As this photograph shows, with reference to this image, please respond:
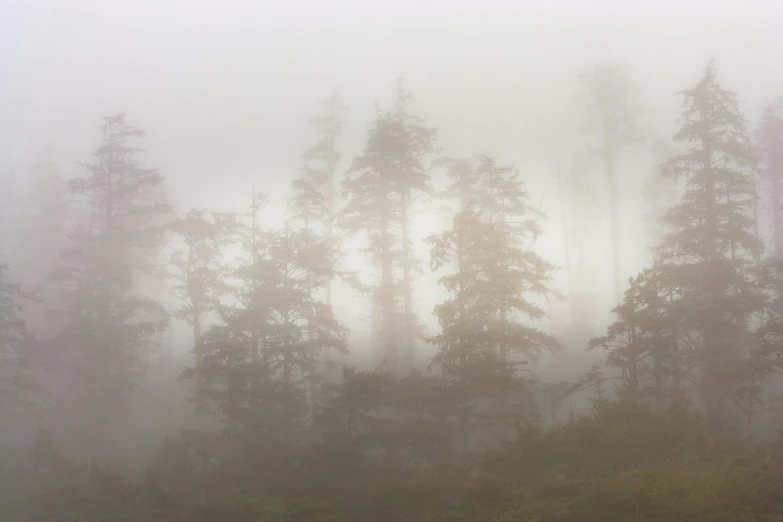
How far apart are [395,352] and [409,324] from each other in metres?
1.46

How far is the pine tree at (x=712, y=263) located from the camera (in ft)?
53.5

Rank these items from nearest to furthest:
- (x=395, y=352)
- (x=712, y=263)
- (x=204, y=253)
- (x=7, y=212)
A: 1. (x=712, y=263)
2. (x=395, y=352)
3. (x=204, y=253)
4. (x=7, y=212)

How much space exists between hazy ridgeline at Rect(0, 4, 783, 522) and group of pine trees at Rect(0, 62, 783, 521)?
0.11 metres

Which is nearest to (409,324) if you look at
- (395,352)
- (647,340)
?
(395,352)

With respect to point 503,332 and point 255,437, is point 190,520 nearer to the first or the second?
point 255,437

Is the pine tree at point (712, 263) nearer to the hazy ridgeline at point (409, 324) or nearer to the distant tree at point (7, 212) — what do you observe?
the hazy ridgeline at point (409, 324)

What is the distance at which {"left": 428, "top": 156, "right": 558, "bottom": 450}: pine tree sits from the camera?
14.9 m

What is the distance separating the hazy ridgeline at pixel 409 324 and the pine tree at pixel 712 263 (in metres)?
0.10

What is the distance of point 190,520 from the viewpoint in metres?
11.7

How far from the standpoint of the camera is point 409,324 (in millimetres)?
22719

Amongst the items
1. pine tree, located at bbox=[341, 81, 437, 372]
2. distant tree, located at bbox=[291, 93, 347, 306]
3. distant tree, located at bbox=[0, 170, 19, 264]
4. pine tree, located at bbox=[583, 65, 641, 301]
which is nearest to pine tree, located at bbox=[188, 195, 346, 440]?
pine tree, located at bbox=[341, 81, 437, 372]

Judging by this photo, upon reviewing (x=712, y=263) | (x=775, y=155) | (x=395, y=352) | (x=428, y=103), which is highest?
(x=428, y=103)

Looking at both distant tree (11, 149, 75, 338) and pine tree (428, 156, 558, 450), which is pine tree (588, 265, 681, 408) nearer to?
pine tree (428, 156, 558, 450)

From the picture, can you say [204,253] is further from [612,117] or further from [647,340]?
[612,117]
